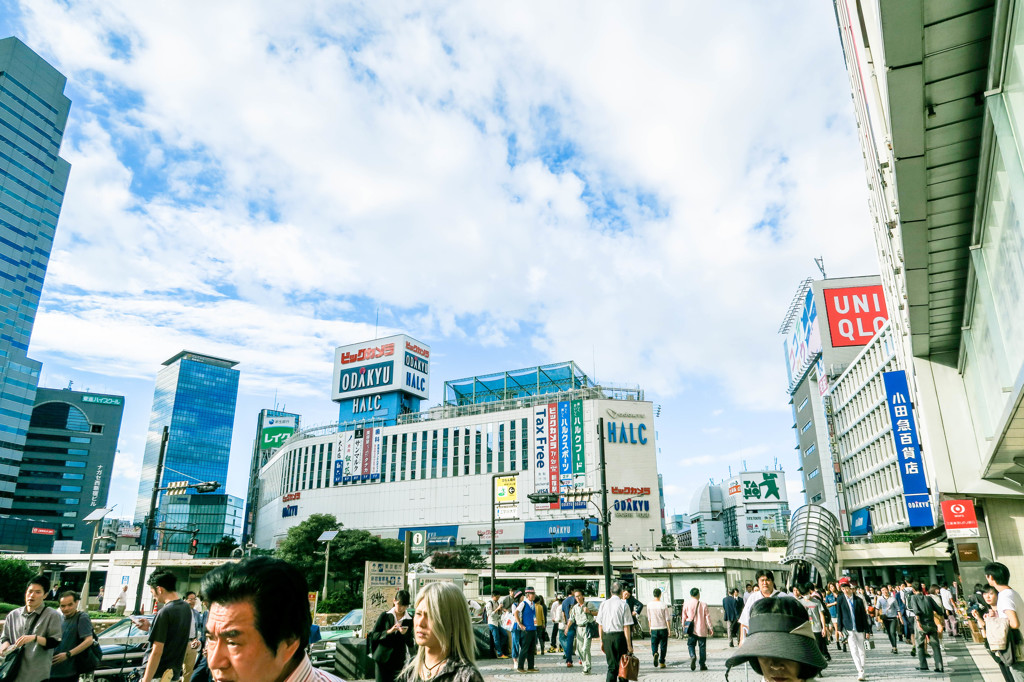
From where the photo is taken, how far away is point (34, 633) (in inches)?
223

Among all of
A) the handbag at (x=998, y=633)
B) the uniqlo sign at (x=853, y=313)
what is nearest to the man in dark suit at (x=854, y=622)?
the handbag at (x=998, y=633)

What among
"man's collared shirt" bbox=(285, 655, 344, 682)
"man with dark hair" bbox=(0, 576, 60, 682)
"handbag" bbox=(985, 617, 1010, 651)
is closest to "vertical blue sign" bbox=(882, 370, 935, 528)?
"handbag" bbox=(985, 617, 1010, 651)

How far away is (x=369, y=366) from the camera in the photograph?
82.1 m

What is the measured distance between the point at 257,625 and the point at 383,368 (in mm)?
80579

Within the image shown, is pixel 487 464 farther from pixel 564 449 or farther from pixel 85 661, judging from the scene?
pixel 85 661

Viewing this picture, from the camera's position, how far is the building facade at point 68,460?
11811 centimetres

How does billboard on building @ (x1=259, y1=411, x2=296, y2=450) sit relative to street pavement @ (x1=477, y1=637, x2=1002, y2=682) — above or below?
above

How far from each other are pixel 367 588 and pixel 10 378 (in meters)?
108

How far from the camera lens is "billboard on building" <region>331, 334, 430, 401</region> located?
80.4m

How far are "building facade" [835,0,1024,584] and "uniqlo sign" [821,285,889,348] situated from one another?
196ft

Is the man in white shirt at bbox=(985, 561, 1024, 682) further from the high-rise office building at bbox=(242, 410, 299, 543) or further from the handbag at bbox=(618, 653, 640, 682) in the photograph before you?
the high-rise office building at bbox=(242, 410, 299, 543)

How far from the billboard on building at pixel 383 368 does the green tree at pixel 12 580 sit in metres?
47.3

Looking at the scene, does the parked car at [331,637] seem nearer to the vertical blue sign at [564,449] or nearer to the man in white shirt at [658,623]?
the man in white shirt at [658,623]

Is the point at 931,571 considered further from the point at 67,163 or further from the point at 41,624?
the point at 67,163
